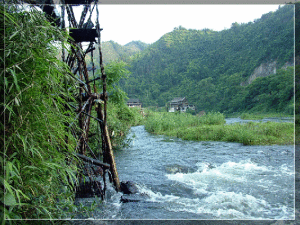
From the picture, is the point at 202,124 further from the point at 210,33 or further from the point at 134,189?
the point at 134,189

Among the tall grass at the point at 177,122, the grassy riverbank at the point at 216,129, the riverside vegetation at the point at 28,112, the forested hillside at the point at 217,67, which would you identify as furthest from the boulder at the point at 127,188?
the tall grass at the point at 177,122

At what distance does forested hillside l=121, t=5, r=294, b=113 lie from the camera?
8.01 meters

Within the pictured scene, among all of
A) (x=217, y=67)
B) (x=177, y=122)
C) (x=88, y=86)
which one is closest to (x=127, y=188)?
(x=88, y=86)

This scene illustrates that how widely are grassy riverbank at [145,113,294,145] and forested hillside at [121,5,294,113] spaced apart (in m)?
1.77

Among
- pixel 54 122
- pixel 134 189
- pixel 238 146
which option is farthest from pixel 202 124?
pixel 54 122

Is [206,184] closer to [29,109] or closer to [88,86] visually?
[88,86]

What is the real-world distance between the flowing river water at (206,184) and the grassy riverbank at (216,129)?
1.13 m

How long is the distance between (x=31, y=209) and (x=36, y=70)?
906mm

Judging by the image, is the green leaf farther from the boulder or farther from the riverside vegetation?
the boulder

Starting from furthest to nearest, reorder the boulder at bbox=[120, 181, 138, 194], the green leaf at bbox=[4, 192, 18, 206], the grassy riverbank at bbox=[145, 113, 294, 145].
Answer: the grassy riverbank at bbox=[145, 113, 294, 145]
the boulder at bbox=[120, 181, 138, 194]
the green leaf at bbox=[4, 192, 18, 206]

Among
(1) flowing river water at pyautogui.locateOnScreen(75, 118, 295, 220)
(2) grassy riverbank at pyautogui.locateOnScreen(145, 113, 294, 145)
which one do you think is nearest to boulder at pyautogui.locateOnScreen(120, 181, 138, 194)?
(1) flowing river water at pyautogui.locateOnScreen(75, 118, 295, 220)

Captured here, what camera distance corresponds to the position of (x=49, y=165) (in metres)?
1.42

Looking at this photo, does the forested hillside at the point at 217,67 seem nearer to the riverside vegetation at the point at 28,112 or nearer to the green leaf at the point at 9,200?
the riverside vegetation at the point at 28,112

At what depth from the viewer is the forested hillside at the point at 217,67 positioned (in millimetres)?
8008
